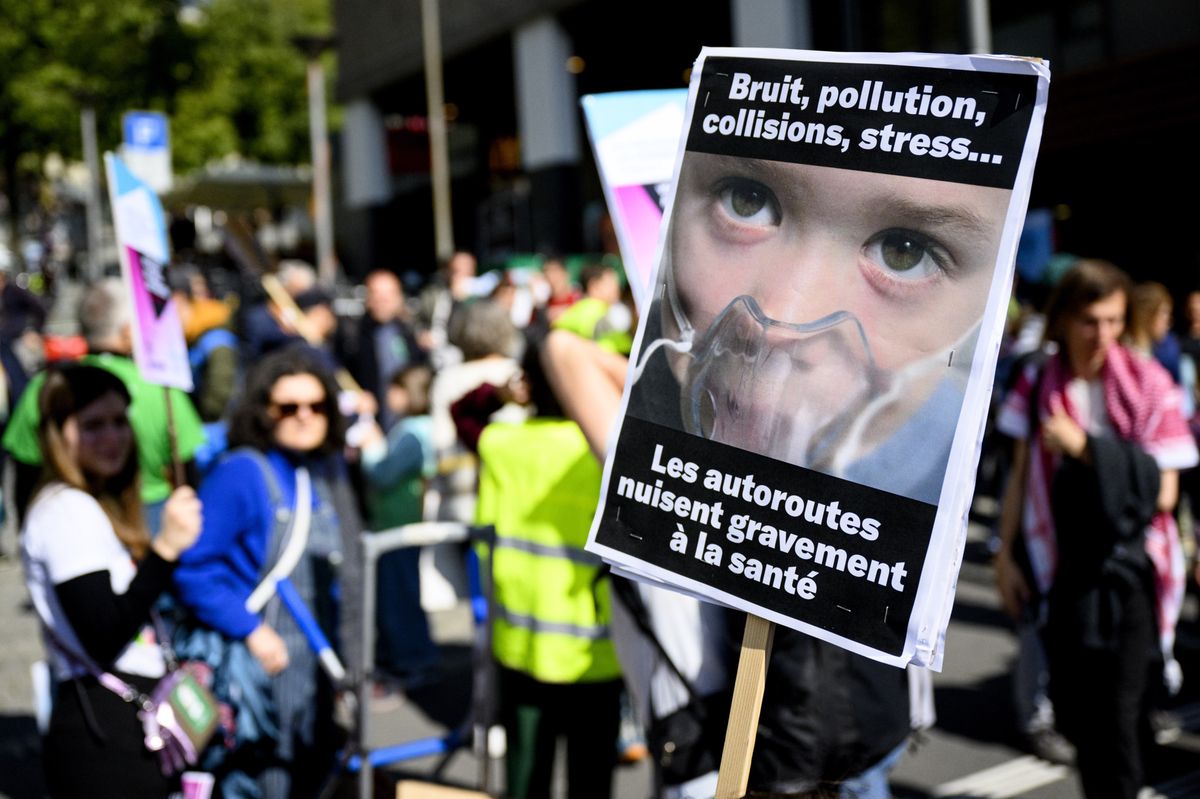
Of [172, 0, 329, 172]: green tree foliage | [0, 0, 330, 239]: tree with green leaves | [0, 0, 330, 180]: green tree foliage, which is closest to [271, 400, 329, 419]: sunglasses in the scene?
[0, 0, 330, 180]: green tree foliage

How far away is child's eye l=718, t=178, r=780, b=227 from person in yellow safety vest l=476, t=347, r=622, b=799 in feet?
5.10

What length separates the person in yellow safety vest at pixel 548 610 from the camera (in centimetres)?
342

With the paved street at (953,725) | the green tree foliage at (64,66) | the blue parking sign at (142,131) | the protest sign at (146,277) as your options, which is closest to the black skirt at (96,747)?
the protest sign at (146,277)

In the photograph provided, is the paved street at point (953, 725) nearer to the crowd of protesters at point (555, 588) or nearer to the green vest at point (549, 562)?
the crowd of protesters at point (555, 588)

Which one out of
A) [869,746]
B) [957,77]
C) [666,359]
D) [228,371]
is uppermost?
[957,77]

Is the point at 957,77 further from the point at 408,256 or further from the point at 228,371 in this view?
the point at 408,256

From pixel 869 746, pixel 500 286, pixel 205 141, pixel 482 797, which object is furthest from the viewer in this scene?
pixel 205 141

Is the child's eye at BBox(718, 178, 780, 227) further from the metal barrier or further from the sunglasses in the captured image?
the sunglasses

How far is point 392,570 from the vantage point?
6.22 m

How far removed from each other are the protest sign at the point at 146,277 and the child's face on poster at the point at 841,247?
5.68ft

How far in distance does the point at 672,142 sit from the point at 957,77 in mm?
1251

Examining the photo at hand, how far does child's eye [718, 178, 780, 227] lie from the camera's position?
1884 millimetres

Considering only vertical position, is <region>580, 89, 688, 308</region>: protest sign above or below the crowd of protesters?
above

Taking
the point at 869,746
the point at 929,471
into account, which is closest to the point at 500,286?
the point at 869,746
